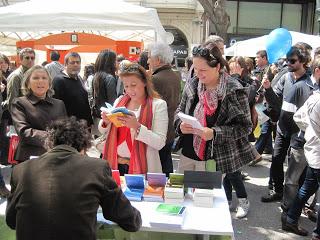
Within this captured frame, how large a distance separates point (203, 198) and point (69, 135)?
103cm

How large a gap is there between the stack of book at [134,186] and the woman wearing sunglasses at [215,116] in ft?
1.77

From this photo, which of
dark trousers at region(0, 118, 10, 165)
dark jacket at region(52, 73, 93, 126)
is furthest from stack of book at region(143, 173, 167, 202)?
dark trousers at region(0, 118, 10, 165)

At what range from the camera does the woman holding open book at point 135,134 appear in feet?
10.7

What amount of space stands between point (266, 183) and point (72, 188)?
171 inches

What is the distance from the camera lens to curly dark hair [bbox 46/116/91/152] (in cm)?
217

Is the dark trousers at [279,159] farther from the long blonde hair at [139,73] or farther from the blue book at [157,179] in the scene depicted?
the blue book at [157,179]

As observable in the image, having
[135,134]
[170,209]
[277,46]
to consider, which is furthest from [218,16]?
[170,209]

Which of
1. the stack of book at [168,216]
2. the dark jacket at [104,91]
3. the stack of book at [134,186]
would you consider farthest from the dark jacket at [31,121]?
the dark jacket at [104,91]

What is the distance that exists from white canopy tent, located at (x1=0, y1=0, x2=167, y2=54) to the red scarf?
2.55 metres

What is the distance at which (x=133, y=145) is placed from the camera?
10.8 ft

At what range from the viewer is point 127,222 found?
7.28 feet

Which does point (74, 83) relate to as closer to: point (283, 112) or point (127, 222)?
point (283, 112)

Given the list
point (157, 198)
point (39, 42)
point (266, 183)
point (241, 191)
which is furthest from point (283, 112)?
point (39, 42)

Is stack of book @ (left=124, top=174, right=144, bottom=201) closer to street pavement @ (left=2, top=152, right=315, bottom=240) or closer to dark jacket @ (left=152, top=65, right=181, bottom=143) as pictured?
dark jacket @ (left=152, top=65, right=181, bottom=143)
